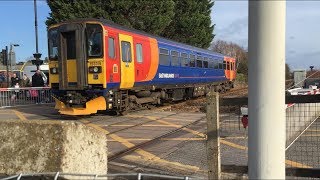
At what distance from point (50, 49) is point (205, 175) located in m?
10.5

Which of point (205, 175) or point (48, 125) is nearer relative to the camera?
point (48, 125)

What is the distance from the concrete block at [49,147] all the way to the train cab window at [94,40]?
913 cm

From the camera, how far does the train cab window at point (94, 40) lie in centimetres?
1427

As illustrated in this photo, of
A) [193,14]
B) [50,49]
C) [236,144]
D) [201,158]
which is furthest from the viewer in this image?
[193,14]

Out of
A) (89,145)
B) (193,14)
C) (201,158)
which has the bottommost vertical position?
(201,158)

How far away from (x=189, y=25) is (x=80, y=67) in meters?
21.3

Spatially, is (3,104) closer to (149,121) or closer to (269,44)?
(149,121)

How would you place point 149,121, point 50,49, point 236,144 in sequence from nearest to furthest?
1. point 236,144
2. point 149,121
3. point 50,49

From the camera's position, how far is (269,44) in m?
3.67

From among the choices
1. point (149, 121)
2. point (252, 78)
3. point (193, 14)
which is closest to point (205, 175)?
point (252, 78)

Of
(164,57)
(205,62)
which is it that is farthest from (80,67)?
(205,62)

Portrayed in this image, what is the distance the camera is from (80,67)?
14.5 meters

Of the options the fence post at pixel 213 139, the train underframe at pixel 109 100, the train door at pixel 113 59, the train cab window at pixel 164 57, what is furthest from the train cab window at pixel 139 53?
the fence post at pixel 213 139

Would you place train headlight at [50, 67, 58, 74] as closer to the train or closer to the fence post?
the train
